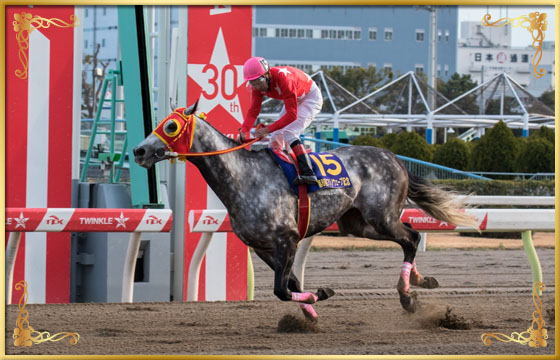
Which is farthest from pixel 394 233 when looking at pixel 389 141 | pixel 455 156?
pixel 389 141

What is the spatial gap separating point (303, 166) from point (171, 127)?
838 mm

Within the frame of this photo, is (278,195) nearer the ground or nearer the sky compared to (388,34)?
nearer the ground

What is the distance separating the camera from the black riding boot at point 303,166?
16.6 ft

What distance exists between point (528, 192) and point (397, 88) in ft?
36.7

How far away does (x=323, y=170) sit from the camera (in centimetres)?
521

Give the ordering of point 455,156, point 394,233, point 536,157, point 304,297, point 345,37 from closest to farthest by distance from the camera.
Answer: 1. point 304,297
2. point 394,233
3. point 536,157
4. point 455,156
5. point 345,37

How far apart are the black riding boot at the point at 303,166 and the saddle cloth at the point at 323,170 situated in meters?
0.04

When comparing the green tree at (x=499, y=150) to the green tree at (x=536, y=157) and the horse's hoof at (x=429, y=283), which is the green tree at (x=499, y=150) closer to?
the green tree at (x=536, y=157)

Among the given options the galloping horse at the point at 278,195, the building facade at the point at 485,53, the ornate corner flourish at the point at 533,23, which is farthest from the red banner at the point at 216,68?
the building facade at the point at 485,53

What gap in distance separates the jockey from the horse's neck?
0.55 feet

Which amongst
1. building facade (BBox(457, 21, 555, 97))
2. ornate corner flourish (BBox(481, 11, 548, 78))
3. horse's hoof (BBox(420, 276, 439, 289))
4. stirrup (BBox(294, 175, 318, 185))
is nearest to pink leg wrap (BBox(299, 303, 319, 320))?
stirrup (BBox(294, 175, 318, 185))

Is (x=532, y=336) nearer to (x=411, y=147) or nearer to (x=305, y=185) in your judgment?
(x=305, y=185)

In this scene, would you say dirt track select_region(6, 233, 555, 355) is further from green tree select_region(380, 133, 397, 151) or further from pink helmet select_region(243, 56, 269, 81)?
green tree select_region(380, 133, 397, 151)

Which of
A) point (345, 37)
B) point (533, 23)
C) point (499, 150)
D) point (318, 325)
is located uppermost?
point (345, 37)
